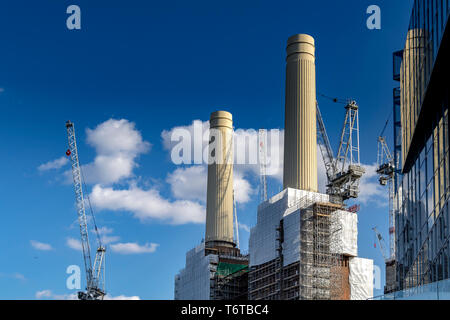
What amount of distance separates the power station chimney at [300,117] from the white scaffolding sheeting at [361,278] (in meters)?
15.9

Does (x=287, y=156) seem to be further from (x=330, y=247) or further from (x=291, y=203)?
(x=330, y=247)

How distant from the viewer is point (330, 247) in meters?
126

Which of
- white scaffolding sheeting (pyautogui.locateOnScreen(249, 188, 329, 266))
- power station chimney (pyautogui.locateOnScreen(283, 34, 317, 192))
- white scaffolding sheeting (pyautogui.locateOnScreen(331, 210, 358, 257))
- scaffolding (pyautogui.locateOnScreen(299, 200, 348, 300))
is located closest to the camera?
scaffolding (pyautogui.locateOnScreen(299, 200, 348, 300))

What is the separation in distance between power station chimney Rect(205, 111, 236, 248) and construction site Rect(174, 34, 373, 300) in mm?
8032

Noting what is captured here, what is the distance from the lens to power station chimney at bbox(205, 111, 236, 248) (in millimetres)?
168000

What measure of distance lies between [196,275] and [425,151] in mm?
109068

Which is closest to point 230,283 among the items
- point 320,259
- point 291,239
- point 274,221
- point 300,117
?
point 274,221

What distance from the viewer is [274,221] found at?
133875 mm

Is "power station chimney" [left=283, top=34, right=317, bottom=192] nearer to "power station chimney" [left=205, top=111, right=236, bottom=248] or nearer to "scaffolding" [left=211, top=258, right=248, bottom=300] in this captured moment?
"scaffolding" [left=211, top=258, right=248, bottom=300]

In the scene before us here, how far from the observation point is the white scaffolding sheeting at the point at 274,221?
415 ft


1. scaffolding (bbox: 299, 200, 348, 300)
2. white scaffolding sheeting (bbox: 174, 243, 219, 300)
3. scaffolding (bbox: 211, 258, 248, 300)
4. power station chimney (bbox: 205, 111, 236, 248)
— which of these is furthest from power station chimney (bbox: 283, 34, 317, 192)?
power station chimney (bbox: 205, 111, 236, 248)

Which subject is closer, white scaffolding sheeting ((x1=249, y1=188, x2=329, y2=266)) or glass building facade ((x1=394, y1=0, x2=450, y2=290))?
glass building facade ((x1=394, y1=0, x2=450, y2=290))

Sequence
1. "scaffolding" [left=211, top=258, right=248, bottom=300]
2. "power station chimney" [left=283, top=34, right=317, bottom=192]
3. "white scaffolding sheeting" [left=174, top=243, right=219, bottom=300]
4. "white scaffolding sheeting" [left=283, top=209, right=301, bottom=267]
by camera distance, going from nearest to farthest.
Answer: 1. "white scaffolding sheeting" [left=283, top=209, right=301, bottom=267]
2. "power station chimney" [left=283, top=34, right=317, bottom=192]
3. "scaffolding" [left=211, top=258, right=248, bottom=300]
4. "white scaffolding sheeting" [left=174, top=243, right=219, bottom=300]
